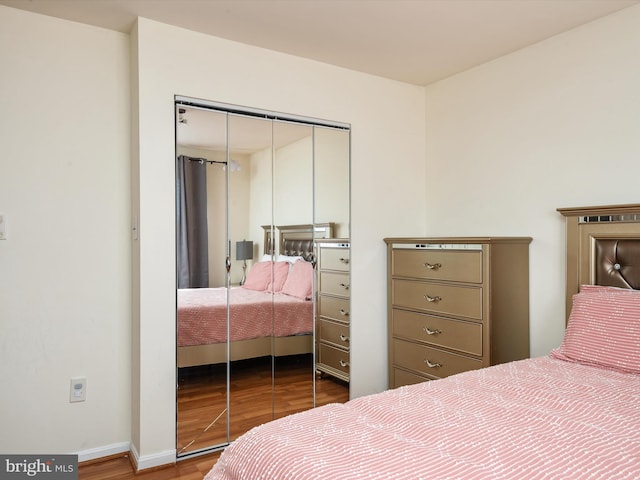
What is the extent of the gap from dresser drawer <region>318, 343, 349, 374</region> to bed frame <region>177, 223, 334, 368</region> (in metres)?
0.09

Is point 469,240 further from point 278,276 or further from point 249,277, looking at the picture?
point 249,277

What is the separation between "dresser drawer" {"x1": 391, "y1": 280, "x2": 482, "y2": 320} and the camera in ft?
8.70

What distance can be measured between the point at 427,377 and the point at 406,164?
5.03 ft

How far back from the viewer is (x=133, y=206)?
2.62 m

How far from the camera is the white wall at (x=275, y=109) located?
8.19ft

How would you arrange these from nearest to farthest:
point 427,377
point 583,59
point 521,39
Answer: point 583,59 < point 521,39 < point 427,377

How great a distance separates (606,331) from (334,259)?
1.63 metres

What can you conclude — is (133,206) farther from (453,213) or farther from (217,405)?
(453,213)

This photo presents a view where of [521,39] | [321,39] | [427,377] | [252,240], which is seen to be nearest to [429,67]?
[521,39]

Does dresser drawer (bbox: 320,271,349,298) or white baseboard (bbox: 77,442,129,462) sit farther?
dresser drawer (bbox: 320,271,349,298)

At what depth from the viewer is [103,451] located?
8.45 ft

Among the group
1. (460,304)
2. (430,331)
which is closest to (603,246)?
(460,304)

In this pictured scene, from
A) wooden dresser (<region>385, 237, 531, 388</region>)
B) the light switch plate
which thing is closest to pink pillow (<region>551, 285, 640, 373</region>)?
wooden dresser (<region>385, 237, 531, 388</region>)

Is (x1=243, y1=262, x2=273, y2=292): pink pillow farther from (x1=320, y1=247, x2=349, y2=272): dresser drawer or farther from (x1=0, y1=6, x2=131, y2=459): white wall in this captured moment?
(x1=0, y1=6, x2=131, y2=459): white wall
